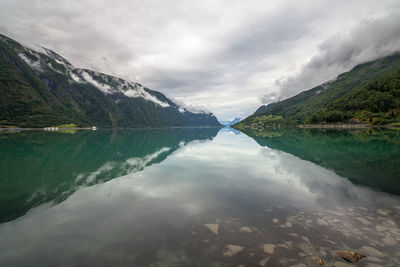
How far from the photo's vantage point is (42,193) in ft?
49.2

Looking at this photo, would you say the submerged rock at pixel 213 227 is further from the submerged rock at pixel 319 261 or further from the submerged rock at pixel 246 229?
the submerged rock at pixel 319 261

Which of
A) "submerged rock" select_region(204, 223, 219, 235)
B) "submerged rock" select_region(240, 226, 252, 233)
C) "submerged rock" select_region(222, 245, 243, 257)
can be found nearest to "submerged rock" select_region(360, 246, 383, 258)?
"submerged rock" select_region(240, 226, 252, 233)

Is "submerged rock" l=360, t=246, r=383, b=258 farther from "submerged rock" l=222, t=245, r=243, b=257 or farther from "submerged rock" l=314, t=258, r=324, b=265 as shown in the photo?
"submerged rock" l=222, t=245, r=243, b=257

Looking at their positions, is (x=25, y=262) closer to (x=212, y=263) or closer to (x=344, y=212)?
(x=212, y=263)

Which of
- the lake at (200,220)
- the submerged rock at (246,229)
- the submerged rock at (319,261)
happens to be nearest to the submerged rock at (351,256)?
the lake at (200,220)

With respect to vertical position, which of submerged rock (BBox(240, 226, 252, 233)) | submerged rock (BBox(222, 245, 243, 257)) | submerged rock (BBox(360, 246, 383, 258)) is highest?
submerged rock (BBox(222, 245, 243, 257))

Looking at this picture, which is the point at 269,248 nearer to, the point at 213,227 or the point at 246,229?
the point at 246,229

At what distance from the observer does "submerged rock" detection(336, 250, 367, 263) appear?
6.87 m

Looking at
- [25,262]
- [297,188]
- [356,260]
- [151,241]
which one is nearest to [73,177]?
[25,262]

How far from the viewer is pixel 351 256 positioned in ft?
22.9

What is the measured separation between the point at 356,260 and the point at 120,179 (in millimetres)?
18552

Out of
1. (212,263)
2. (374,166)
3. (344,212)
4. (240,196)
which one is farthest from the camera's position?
(374,166)

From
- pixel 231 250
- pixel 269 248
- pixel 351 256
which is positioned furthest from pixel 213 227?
pixel 351 256

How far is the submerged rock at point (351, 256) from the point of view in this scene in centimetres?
687
